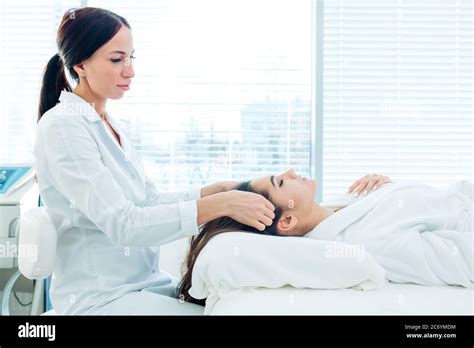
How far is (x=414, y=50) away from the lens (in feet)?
8.99

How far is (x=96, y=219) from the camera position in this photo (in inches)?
41.1

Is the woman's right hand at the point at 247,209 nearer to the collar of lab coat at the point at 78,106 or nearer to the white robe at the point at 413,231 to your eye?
the white robe at the point at 413,231

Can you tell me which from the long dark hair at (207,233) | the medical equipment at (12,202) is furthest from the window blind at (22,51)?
the long dark hair at (207,233)

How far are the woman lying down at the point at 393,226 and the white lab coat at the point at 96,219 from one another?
0.15m

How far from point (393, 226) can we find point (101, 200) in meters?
0.66

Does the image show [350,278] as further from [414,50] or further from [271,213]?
[414,50]

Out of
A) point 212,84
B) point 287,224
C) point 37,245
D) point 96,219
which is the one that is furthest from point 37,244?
point 212,84

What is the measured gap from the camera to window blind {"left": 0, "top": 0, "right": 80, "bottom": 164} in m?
2.67

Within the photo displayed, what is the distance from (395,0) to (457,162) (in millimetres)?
940

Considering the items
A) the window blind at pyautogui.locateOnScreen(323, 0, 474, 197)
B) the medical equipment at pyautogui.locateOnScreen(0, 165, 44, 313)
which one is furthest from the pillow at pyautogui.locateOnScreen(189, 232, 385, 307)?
the window blind at pyautogui.locateOnScreen(323, 0, 474, 197)

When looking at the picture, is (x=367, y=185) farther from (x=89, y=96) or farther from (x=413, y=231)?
(x=89, y=96)

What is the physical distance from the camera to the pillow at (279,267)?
1.03 meters

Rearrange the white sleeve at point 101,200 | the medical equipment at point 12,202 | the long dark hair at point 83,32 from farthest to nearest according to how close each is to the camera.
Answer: the medical equipment at point 12,202
the long dark hair at point 83,32
the white sleeve at point 101,200
